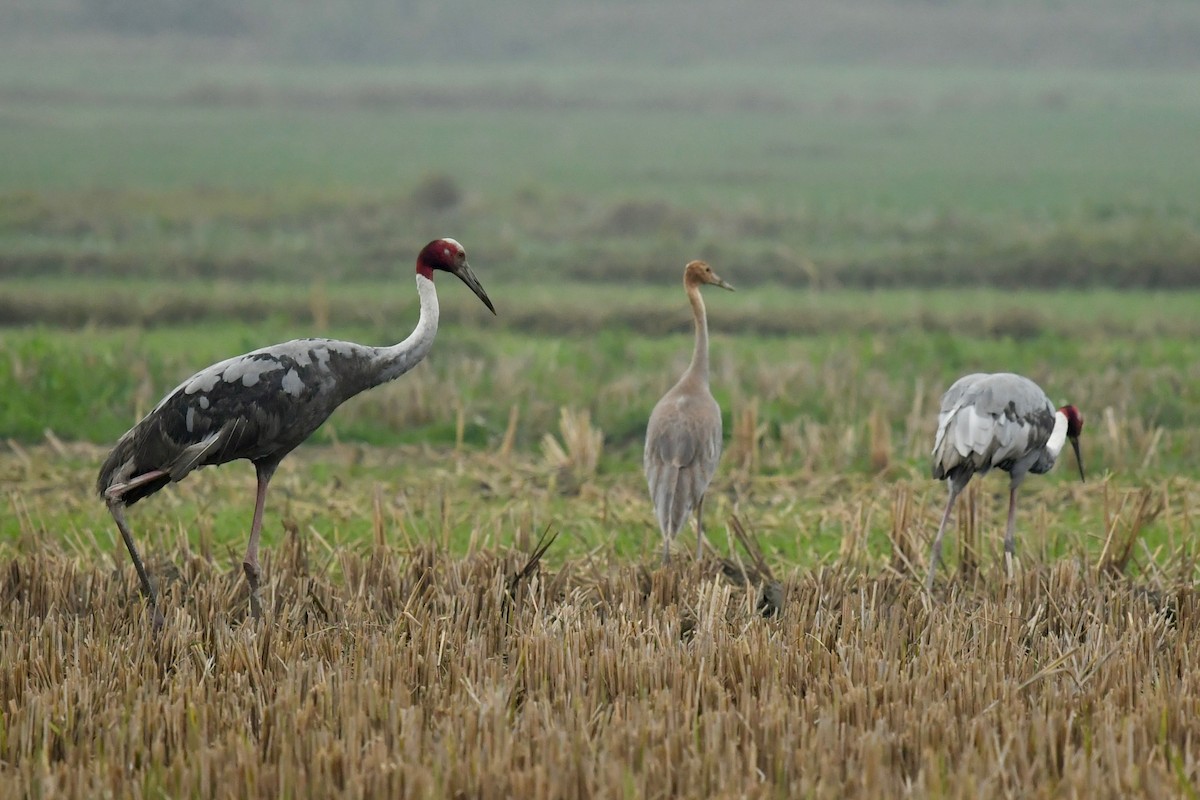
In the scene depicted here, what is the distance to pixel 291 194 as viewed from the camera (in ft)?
99.8

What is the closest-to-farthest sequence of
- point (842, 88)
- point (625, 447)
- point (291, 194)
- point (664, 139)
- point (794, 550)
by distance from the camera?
point (794, 550) → point (625, 447) → point (291, 194) → point (664, 139) → point (842, 88)

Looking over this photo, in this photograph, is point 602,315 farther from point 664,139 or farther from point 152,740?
point 664,139

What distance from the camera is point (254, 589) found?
22.4ft

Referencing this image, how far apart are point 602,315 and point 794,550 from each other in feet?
29.2

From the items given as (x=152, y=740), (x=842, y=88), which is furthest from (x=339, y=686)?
(x=842, y=88)

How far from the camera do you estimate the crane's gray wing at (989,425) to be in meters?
7.78

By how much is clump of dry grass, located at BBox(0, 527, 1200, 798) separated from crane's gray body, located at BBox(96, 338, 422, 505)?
20.8 inches

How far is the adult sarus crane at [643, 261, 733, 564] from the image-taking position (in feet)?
26.3

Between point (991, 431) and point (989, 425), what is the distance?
3 centimetres

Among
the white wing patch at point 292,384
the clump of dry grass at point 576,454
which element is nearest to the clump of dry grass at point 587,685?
the white wing patch at point 292,384

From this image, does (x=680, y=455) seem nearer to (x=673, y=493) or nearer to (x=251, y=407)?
(x=673, y=493)

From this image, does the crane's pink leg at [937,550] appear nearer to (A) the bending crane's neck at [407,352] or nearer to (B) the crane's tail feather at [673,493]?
(B) the crane's tail feather at [673,493]

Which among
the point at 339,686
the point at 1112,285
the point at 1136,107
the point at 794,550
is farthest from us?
the point at 1136,107

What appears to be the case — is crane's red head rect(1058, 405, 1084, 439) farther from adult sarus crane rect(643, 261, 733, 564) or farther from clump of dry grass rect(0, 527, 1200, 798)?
adult sarus crane rect(643, 261, 733, 564)
